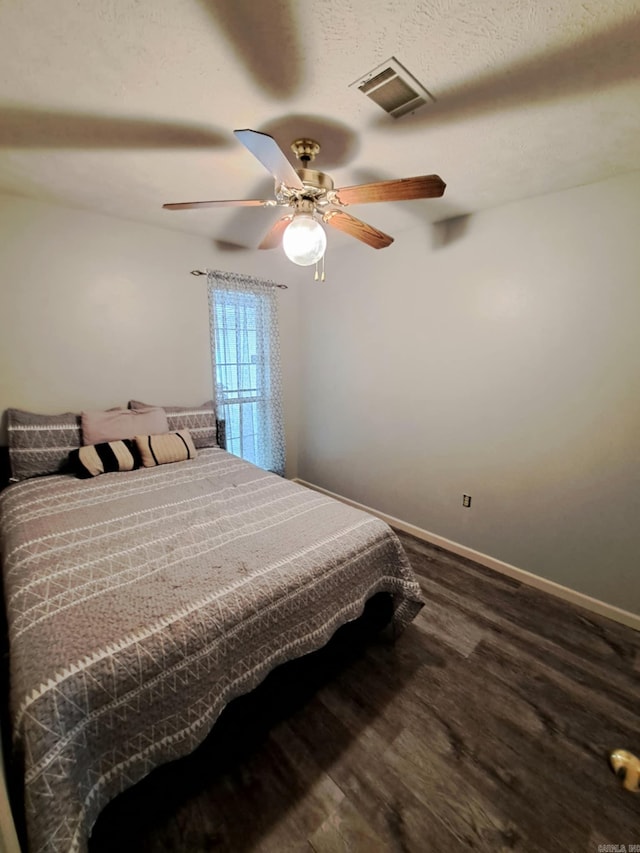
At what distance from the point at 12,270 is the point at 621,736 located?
3.97 m

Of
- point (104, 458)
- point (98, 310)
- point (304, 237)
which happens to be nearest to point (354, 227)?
point (304, 237)

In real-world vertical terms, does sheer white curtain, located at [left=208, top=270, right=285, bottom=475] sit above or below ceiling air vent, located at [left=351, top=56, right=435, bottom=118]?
below

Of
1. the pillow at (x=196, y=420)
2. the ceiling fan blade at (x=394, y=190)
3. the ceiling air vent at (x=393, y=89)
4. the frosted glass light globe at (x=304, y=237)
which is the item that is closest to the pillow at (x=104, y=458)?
the pillow at (x=196, y=420)

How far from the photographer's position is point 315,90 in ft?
3.97

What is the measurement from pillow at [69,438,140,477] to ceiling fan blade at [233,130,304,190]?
6.25ft

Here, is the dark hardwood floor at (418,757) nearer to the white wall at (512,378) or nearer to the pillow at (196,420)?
the white wall at (512,378)

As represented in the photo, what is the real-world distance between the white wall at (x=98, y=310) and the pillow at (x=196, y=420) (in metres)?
0.15

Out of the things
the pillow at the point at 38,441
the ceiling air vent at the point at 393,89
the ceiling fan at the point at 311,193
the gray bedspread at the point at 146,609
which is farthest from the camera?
the pillow at the point at 38,441

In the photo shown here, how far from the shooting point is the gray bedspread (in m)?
0.88

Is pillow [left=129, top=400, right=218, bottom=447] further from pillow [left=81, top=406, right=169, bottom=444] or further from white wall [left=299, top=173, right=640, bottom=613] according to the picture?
white wall [left=299, top=173, right=640, bottom=613]

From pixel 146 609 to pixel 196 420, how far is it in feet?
6.31

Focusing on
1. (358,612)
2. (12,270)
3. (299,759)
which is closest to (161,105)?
(12,270)

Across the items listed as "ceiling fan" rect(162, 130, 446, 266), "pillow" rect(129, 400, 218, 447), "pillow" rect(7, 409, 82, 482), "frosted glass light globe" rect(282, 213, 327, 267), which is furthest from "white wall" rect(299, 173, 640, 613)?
"pillow" rect(7, 409, 82, 482)

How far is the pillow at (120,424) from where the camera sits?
92.0 inches
